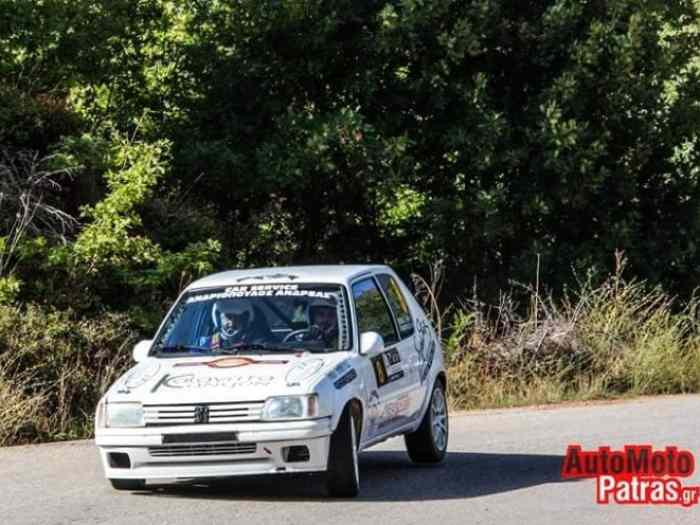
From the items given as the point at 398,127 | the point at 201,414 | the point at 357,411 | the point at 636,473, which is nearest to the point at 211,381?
the point at 201,414

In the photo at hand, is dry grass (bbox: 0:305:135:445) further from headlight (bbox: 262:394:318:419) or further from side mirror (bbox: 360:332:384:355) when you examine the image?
headlight (bbox: 262:394:318:419)

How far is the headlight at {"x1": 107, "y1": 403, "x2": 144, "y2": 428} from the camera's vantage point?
→ 1143 centimetres

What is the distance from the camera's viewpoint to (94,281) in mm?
19984

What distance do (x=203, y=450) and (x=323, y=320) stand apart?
171cm

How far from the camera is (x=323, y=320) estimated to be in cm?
1255

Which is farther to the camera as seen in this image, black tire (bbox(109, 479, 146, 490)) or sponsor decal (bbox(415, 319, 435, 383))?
sponsor decal (bbox(415, 319, 435, 383))

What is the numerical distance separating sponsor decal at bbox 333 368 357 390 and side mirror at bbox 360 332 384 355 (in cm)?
24

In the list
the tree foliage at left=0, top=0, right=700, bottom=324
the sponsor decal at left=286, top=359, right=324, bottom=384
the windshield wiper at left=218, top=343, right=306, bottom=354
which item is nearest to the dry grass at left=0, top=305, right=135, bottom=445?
the tree foliage at left=0, top=0, right=700, bottom=324

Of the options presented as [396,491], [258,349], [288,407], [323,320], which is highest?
[323,320]

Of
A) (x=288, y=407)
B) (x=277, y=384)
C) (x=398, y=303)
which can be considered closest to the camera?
(x=288, y=407)

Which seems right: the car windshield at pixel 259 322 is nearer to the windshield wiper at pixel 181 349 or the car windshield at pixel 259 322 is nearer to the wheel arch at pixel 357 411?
the windshield wiper at pixel 181 349

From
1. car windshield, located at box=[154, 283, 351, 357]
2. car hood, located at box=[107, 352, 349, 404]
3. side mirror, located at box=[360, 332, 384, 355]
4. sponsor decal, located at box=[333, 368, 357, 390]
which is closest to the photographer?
car hood, located at box=[107, 352, 349, 404]

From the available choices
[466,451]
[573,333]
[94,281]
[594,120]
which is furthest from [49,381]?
[594,120]

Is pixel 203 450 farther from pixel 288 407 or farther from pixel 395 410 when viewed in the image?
pixel 395 410
